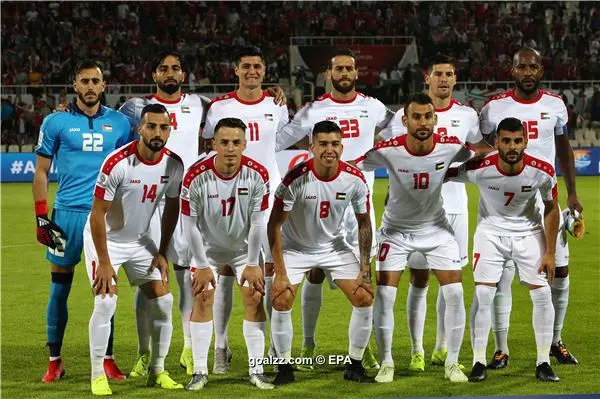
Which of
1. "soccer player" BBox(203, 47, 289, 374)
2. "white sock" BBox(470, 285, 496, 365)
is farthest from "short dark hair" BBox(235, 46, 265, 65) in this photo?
"white sock" BBox(470, 285, 496, 365)

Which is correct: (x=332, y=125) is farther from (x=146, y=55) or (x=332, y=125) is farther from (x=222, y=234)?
(x=146, y=55)

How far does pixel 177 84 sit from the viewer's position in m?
8.30

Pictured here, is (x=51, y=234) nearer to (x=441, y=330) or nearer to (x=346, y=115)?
(x=346, y=115)

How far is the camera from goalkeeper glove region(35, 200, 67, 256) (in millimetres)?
7543

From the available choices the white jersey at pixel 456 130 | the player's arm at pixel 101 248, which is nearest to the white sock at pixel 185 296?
the player's arm at pixel 101 248

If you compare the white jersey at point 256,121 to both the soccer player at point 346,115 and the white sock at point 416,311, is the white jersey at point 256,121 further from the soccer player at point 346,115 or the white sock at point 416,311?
the white sock at point 416,311

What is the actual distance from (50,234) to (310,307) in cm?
204

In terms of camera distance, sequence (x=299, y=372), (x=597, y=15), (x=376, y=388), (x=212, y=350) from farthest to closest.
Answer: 1. (x=597, y=15)
2. (x=212, y=350)
3. (x=299, y=372)
4. (x=376, y=388)

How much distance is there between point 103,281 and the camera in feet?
23.0

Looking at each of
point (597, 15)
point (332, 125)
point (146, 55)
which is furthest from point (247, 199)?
point (597, 15)

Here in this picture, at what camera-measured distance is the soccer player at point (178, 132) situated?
25.8 feet

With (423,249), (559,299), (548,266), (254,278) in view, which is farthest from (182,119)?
(559,299)

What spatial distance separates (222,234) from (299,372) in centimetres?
129

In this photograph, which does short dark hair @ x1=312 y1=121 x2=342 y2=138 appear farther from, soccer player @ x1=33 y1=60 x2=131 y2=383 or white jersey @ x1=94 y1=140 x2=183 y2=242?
soccer player @ x1=33 y1=60 x2=131 y2=383
